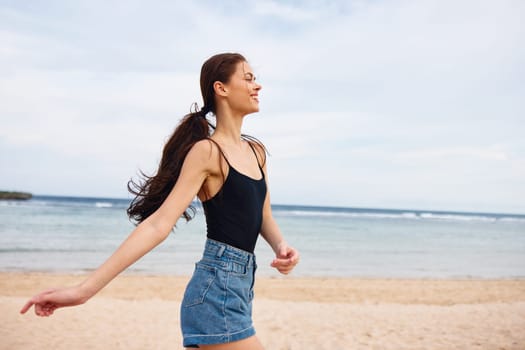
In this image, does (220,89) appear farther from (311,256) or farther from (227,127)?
(311,256)

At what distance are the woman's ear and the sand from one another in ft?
16.2

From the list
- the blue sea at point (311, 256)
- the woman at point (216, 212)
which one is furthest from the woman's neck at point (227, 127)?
the blue sea at point (311, 256)

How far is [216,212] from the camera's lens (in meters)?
2.14

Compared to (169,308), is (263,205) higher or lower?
higher

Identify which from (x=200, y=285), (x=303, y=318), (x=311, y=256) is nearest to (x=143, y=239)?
(x=200, y=285)

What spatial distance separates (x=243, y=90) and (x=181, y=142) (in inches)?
14.2

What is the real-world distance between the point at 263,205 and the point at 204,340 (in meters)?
0.67

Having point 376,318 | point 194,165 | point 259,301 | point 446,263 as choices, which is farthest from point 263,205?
point 446,263

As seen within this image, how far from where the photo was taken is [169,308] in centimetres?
884

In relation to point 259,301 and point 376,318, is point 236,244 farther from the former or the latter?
point 259,301

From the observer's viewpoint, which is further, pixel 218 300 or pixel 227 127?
pixel 227 127

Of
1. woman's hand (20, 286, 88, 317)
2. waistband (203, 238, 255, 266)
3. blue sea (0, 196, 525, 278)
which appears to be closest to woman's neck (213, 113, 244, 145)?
waistband (203, 238, 255, 266)

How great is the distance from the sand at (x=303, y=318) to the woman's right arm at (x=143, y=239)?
4978 mm

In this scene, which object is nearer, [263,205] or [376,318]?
[263,205]
